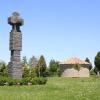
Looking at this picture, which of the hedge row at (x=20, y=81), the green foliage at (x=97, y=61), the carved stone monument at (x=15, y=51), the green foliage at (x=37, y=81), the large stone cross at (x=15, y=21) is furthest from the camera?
the green foliage at (x=97, y=61)

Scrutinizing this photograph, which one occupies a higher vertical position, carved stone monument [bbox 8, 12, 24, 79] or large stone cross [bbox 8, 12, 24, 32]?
large stone cross [bbox 8, 12, 24, 32]

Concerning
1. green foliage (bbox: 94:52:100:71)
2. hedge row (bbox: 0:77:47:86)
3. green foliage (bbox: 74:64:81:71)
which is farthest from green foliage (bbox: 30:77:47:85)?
green foliage (bbox: 94:52:100:71)

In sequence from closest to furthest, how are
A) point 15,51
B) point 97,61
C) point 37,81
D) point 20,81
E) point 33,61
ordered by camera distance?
point 20,81 → point 37,81 → point 15,51 → point 33,61 → point 97,61

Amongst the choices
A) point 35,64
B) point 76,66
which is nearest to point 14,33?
point 76,66

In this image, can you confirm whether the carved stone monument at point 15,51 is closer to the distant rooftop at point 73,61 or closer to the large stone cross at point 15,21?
the large stone cross at point 15,21

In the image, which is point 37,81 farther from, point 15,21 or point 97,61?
point 97,61

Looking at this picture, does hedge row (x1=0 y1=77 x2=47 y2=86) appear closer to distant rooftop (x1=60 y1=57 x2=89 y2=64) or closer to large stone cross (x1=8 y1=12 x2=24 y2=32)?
large stone cross (x1=8 y1=12 x2=24 y2=32)

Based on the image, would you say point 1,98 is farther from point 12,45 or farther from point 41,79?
point 12,45

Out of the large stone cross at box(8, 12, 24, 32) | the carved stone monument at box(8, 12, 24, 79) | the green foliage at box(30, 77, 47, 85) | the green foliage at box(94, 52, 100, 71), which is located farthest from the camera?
the green foliage at box(94, 52, 100, 71)

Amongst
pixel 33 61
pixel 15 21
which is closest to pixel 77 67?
pixel 33 61

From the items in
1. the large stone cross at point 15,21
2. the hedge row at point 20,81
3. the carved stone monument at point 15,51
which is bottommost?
the hedge row at point 20,81

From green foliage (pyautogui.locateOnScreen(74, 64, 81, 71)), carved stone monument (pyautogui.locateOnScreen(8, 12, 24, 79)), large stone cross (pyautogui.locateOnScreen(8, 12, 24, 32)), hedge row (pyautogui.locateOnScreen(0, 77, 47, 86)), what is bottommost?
hedge row (pyautogui.locateOnScreen(0, 77, 47, 86))

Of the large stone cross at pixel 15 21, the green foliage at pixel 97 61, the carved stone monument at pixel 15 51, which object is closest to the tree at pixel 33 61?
the green foliage at pixel 97 61

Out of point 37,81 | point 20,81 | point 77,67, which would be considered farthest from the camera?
point 77,67
